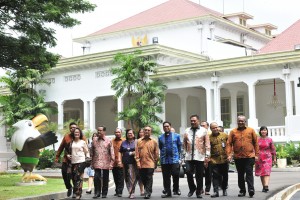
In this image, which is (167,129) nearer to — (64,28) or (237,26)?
(64,28)

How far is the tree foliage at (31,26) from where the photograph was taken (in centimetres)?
1697

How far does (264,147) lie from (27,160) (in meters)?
7.74

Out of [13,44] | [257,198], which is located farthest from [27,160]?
[257,198]

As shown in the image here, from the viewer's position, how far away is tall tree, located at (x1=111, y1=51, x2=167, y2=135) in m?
30.6

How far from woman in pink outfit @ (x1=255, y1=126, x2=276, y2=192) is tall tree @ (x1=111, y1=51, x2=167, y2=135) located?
54.5 ft

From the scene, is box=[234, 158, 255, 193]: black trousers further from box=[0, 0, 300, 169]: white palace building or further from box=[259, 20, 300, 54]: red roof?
box=[259, 20, 300, 54]: red roof

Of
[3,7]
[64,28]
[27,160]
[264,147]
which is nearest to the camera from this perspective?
[264,147]

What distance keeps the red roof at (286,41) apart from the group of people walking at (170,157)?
25047 millimetres

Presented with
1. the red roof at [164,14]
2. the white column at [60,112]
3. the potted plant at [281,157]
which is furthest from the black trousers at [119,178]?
the red roof at [164,14]

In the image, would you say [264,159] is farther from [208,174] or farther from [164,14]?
[164,14]

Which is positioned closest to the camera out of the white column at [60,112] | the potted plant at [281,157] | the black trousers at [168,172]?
the black trousers at [168,172]

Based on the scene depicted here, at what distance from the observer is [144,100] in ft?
101

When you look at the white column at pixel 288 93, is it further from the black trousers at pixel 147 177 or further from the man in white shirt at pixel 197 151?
the black trousers at pixel 147 177

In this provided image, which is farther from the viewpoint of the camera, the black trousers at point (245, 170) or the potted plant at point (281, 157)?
the potted plant at point (281, 157)
